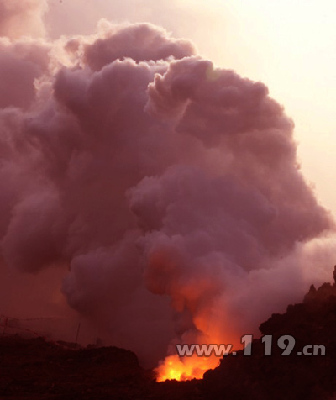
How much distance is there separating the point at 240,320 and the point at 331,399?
1668 centimetres

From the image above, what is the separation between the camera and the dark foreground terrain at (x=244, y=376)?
1587 inches

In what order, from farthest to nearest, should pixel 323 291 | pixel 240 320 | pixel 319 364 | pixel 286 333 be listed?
pixel 240 320
pixel 323 291
pixel 286 333
pixel 319 364

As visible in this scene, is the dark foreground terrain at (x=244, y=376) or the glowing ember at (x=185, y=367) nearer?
the dark foreground terrain at (x=244, y=376)

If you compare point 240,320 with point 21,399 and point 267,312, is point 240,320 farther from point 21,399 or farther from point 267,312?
point 21,399

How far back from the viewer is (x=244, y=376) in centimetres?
4312

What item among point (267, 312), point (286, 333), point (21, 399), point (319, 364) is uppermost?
point (267, 312)

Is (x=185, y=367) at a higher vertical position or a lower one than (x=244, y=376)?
higher

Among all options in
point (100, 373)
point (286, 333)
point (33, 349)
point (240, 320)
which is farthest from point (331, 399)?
point (33, 349)

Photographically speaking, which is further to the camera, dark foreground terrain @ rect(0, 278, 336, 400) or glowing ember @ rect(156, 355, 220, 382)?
glowing ember @ rect(156, 355, 220, 382)

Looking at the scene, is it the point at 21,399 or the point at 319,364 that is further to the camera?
the point at 21,399

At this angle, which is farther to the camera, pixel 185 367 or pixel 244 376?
pixel 185 367

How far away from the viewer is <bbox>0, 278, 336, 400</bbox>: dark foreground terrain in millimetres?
40312

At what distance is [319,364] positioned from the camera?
134 ft

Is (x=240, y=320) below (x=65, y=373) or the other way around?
the other way around
